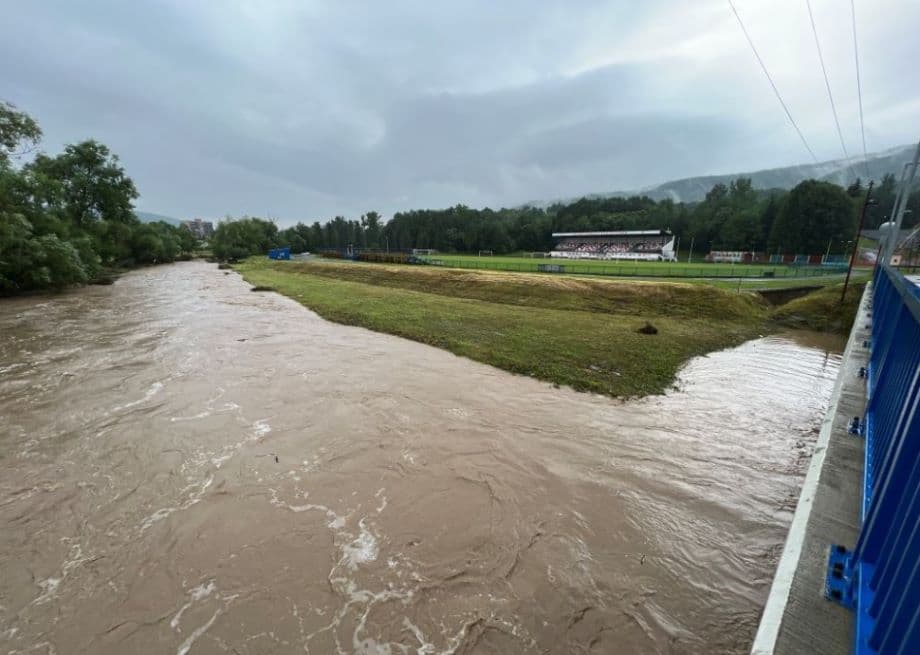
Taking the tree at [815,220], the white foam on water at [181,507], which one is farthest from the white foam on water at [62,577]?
the tree at [815,220]

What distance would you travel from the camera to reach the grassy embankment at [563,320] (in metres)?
12.2

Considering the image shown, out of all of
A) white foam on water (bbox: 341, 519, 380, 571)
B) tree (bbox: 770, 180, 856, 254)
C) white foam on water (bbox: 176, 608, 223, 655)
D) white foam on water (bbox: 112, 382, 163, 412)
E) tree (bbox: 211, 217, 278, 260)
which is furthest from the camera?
tree (bbox: 211, 217, 278, 260)

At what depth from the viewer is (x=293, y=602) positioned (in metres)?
4.18

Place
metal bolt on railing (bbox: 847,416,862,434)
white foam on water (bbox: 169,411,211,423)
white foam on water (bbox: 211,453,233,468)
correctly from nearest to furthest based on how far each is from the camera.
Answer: metal bolt on railing (bbox: 847,416,862,434), white foam on water (bbox: 211,453,233,468), white foam on water (bbox: 169,411,211,423)

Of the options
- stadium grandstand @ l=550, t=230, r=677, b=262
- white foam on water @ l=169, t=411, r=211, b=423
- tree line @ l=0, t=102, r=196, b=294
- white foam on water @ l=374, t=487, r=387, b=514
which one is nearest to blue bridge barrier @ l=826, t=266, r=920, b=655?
white foam on water @ l=374, t=487, r=387, b=514

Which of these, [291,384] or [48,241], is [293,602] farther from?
[48,241]

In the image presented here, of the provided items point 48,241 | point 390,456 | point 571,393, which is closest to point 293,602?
point 390,456

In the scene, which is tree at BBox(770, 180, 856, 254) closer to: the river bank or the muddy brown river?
the river bank

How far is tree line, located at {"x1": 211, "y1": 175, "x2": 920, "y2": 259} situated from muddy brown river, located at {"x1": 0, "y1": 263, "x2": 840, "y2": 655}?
69304 millimetres

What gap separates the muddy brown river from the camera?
398cm

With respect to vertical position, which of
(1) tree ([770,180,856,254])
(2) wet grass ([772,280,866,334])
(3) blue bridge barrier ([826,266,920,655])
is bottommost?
(2) wet grass ([772,280,866,334])

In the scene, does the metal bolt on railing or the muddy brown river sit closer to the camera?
the muddy brown river

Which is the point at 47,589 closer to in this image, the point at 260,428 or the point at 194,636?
the point at 194,636

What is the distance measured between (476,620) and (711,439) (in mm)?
6736
